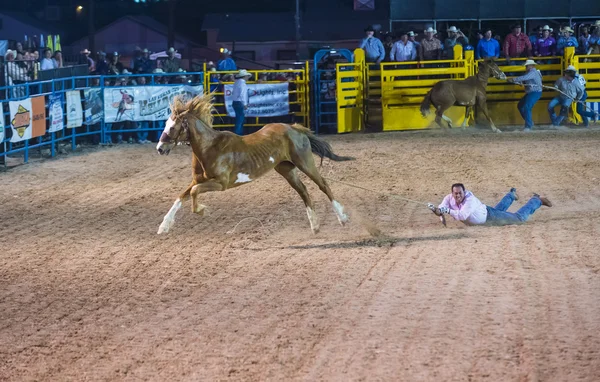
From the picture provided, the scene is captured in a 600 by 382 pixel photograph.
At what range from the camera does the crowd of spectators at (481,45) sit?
21.6 m

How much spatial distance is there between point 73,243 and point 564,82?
44.9 feet

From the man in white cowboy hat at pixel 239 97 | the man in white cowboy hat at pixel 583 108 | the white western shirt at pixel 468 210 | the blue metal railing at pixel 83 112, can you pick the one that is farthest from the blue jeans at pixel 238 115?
the white western shirt at pixel 468 210

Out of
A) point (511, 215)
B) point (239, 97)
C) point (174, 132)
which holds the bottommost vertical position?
point (511, 215)

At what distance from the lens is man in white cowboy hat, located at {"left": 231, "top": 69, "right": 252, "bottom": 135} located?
63.5 feet

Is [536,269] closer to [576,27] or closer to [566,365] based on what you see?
[566,365]

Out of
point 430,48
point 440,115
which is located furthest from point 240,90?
point 430,48

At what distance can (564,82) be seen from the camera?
66.6ft

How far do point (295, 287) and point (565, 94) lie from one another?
1421 centimetres

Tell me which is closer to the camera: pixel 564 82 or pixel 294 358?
pixel 294 358

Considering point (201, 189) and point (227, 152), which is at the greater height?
point (227, 152)

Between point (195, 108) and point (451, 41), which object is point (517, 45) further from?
point (195, 108)

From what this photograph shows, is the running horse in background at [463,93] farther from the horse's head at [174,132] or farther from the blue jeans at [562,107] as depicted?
the horse's head at [174,132]

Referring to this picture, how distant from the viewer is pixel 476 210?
979cm

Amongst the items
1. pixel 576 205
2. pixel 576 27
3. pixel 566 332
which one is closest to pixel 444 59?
pixel 576 27
